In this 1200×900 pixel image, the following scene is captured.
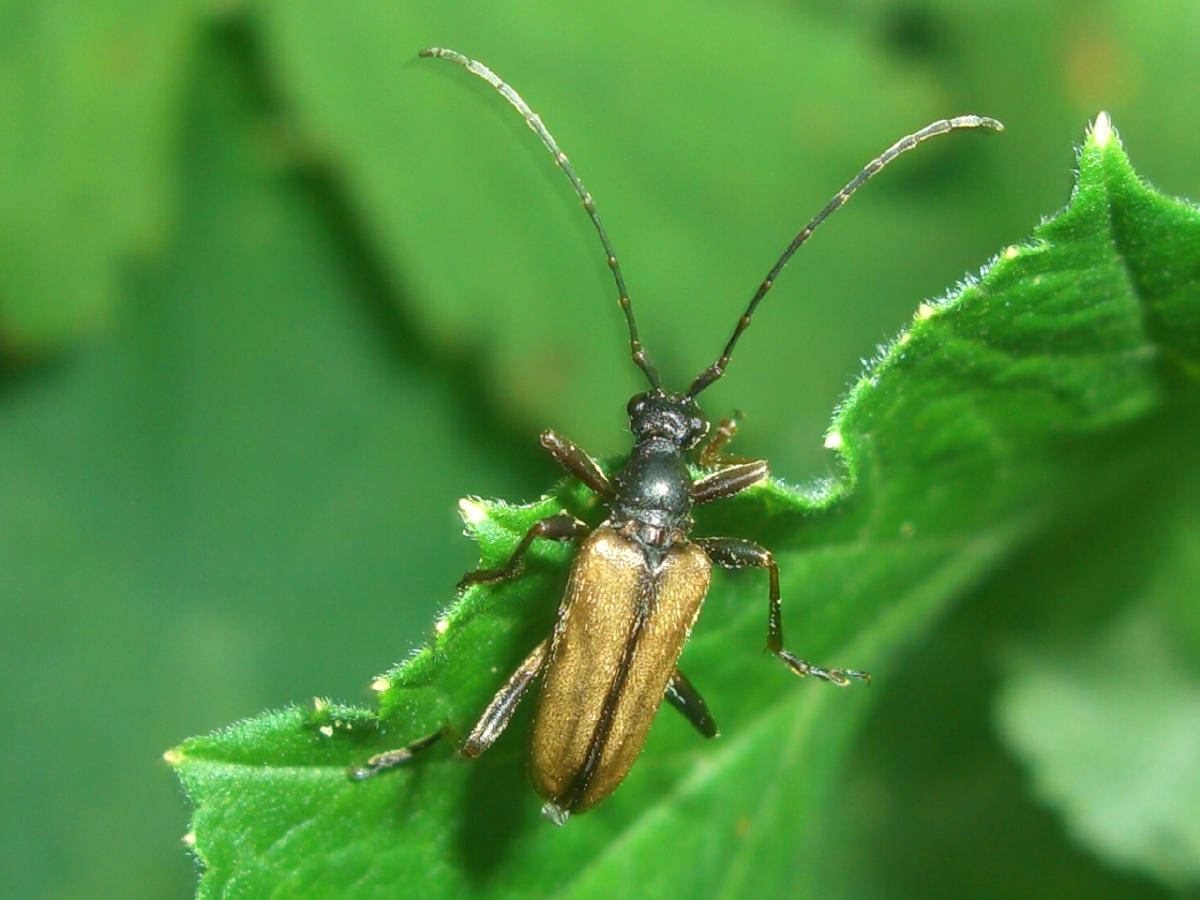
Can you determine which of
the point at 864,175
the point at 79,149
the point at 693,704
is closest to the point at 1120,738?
the point at 693,704

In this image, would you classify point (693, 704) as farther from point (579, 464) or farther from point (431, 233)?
point (431, 233)

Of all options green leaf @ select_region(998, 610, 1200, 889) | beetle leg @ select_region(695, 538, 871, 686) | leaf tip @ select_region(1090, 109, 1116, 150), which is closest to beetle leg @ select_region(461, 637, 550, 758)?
beetle leg @ select_region(695, 538, 871, 686)

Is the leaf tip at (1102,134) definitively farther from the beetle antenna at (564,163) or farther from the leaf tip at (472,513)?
the beetle antenna at (564,163)

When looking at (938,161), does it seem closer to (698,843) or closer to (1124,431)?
(1124,431)

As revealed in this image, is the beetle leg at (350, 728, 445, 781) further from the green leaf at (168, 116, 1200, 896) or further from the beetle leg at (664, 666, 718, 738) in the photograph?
the beetle leg at (664, 666, 718, 738)

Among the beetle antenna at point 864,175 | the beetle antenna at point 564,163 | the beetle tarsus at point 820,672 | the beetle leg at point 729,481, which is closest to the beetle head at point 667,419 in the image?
the beetle antenna at point 864,175
